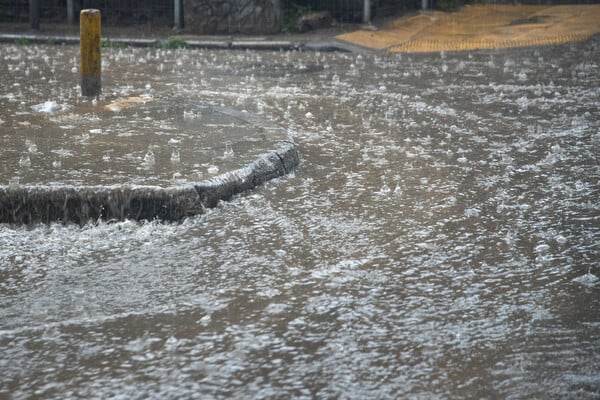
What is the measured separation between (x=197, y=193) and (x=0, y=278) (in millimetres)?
1282

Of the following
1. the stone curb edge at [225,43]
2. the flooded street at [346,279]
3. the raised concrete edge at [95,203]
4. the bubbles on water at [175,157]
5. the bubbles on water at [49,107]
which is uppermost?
the stone curb edge at [225,43]

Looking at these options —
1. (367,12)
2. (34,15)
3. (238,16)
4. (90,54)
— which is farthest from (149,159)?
(367,12)

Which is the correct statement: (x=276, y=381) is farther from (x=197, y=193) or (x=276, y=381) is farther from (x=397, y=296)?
(x=197, y=193)

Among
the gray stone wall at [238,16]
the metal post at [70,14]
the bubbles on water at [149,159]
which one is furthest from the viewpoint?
the metal post at [70,14]

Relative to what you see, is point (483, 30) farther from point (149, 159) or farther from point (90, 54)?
point (149, 159)

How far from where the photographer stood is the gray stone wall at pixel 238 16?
46.6 ft

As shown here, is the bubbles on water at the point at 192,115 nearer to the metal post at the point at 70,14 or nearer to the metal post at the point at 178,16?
the metal post at the point at 178,16

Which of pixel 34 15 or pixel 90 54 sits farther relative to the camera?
pixel 34 15

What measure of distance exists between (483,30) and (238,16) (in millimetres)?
3745

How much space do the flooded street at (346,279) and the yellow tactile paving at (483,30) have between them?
220 inches

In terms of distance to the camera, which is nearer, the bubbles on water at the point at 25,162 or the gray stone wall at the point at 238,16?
the bubbles on water at the point at 25,162

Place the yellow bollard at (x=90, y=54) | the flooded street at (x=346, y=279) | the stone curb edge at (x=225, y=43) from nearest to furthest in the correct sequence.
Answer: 1. the flooded street at (x=346, y=279)
2. the yellow bollard at (x=90, y=54)
3. the stone curb edge at (x=225, y=43)

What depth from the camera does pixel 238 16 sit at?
14.3 meters

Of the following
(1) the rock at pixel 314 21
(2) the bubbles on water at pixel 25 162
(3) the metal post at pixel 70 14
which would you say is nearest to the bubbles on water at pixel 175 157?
(2) the bubbles on water at pixel 25 162
